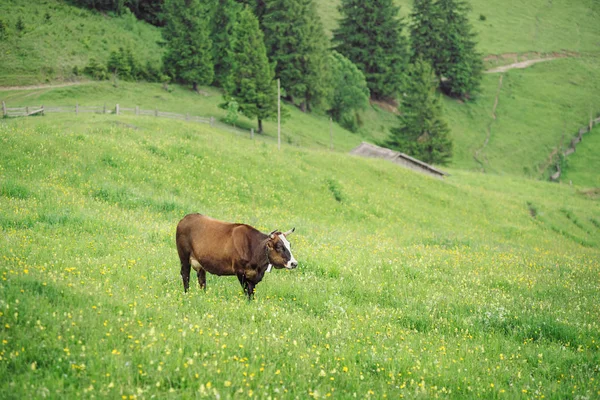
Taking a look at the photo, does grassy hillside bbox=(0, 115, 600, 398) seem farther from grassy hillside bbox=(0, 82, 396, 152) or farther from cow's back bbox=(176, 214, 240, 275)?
grassy hillside bbox=(0, 82, 396, 152)

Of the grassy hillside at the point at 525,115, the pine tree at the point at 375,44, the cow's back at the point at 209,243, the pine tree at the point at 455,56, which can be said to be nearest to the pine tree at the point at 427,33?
the pine tree at the point at 455,56

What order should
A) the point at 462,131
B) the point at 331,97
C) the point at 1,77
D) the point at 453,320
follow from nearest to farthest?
the point at 453,320 < the point at 1,77 < the point at 331,97 < the point at 462,131

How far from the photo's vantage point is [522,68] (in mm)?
121750

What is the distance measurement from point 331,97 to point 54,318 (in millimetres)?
72384

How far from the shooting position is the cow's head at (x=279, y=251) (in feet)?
30.3

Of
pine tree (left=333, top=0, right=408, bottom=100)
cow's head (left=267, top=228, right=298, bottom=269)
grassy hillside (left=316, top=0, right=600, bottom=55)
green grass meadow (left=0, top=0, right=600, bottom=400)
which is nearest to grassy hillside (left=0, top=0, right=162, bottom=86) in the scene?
green grass meadow (left=0, top=0, right=600, bottom=400)

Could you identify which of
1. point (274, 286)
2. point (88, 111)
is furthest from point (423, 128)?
point (274, 286)

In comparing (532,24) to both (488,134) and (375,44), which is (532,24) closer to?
(488,134)

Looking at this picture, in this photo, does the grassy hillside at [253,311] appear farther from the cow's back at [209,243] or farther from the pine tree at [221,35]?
the pine tree at [221,35]

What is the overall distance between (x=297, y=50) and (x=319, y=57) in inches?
143

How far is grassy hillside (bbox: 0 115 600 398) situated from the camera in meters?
6.42

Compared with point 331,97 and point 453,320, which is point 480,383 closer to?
point 453,320

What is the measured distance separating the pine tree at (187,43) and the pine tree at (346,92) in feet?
69.2

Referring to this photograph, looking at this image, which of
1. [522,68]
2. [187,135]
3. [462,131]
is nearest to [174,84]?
[187,135]
